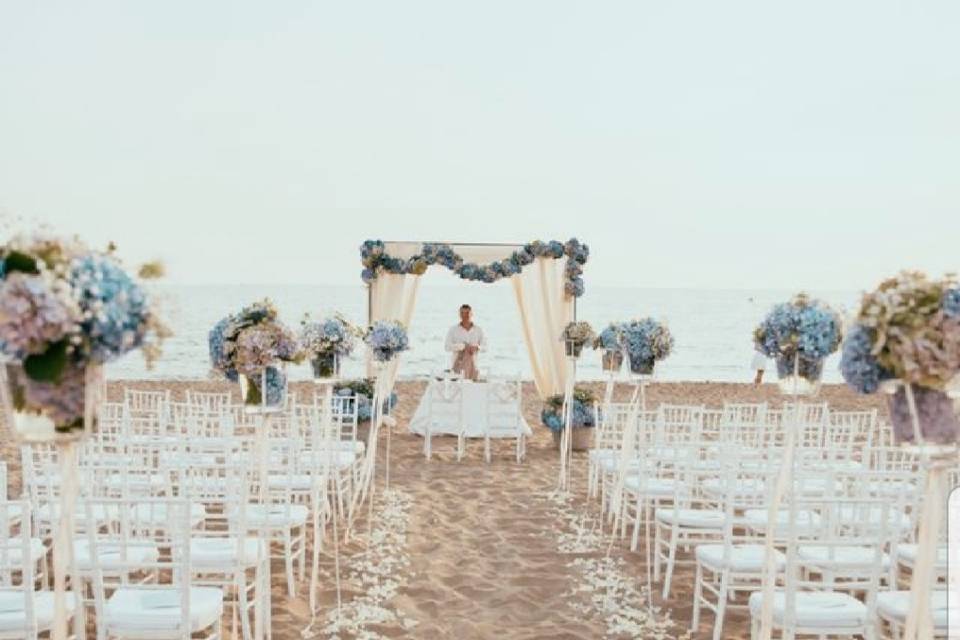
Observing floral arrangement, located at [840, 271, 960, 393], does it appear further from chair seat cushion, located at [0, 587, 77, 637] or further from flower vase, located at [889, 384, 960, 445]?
chair seat cushion, located at [0, 587, 77, 637]

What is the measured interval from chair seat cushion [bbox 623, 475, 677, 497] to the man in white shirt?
228 inches

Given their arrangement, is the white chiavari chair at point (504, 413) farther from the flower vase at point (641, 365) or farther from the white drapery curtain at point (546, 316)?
Result: the flower vase at point (641, 365)

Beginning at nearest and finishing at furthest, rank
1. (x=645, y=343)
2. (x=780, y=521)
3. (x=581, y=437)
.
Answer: (x=780, y=521), (x=645, y=343), (x=581, y=437)

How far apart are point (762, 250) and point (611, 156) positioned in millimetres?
17283

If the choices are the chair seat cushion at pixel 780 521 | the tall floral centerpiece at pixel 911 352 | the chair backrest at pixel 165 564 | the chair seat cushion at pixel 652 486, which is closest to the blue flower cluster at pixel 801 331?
the tall floral centerpiece at pixel 911 352

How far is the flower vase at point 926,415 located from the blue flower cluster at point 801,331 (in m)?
0.82

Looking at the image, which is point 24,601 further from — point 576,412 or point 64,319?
point 576,412

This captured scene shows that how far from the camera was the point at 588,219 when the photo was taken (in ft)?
113

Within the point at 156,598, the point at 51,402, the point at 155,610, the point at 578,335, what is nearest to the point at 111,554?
the point at 156,598

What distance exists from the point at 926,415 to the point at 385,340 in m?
5.60

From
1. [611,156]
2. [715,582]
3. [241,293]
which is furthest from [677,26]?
[241,293]

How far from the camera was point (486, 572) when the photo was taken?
20.5 feet

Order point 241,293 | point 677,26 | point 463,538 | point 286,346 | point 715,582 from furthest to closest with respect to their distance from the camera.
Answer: point 241,293 < point 677,26 < point 463,538 < point 715,582 < point 286,346

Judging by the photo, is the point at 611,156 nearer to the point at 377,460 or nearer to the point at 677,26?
the point at 677,26
